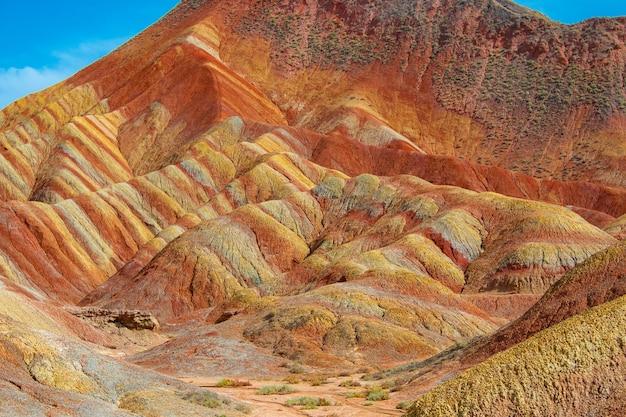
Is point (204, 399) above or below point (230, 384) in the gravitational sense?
below

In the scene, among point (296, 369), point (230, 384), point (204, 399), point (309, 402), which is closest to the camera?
point (204, 399)

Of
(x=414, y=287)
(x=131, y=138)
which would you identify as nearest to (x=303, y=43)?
(x=131, y=138)

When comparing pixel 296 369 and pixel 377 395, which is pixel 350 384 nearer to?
pixel 377 395

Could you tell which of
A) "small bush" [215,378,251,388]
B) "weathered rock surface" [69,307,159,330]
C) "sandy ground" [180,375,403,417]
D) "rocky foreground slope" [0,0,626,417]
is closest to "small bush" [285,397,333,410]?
"sandy ground" [180,375,403,417]

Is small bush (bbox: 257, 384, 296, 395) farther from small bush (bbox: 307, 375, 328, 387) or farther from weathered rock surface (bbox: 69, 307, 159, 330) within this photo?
weathered rock surface (bbox: 69, 307, 159, 330)

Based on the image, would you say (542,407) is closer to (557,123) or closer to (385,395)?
(385,395)

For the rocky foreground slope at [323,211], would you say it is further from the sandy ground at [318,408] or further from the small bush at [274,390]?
the small bush at [274,390]

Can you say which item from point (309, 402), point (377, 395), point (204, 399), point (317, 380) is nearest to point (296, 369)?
point (317, 380)

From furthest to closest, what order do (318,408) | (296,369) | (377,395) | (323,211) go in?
1. (323,211)
2. (296,369)
3. (377,395)
4. (318,408)
